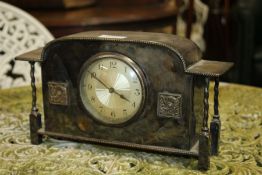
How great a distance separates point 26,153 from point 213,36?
10.7ft

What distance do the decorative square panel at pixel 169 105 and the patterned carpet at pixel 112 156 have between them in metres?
0.13

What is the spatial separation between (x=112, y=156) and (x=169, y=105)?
0.21 meters

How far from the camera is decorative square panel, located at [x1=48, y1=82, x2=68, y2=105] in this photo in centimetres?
118

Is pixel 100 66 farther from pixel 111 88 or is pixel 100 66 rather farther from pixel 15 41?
pixel 15 41

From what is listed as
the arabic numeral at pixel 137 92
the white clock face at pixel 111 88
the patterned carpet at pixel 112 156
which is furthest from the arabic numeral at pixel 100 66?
the patterned carpet at pixel 112 156

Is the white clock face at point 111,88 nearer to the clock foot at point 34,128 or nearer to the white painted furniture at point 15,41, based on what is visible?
the clock foot at point 34,128

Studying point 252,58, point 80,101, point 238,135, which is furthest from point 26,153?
point 252,58

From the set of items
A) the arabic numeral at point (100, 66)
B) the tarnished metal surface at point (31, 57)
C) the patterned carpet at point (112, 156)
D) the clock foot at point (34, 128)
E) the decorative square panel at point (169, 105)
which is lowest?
the patterned carpet at point (112, 156)

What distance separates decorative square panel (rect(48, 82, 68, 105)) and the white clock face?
0.16ft

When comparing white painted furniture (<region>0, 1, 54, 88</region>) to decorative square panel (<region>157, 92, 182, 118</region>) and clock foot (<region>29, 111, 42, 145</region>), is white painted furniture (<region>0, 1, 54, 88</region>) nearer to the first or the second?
clock foot (<region>29, 111, 42, 145</region>)

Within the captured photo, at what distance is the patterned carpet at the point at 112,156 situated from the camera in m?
1.09

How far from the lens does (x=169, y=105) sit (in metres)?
1.08

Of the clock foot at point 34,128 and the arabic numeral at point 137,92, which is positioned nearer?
the arabic numeral at point 137,92

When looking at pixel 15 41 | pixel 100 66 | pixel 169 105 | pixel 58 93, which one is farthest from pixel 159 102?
pixel 15 41
